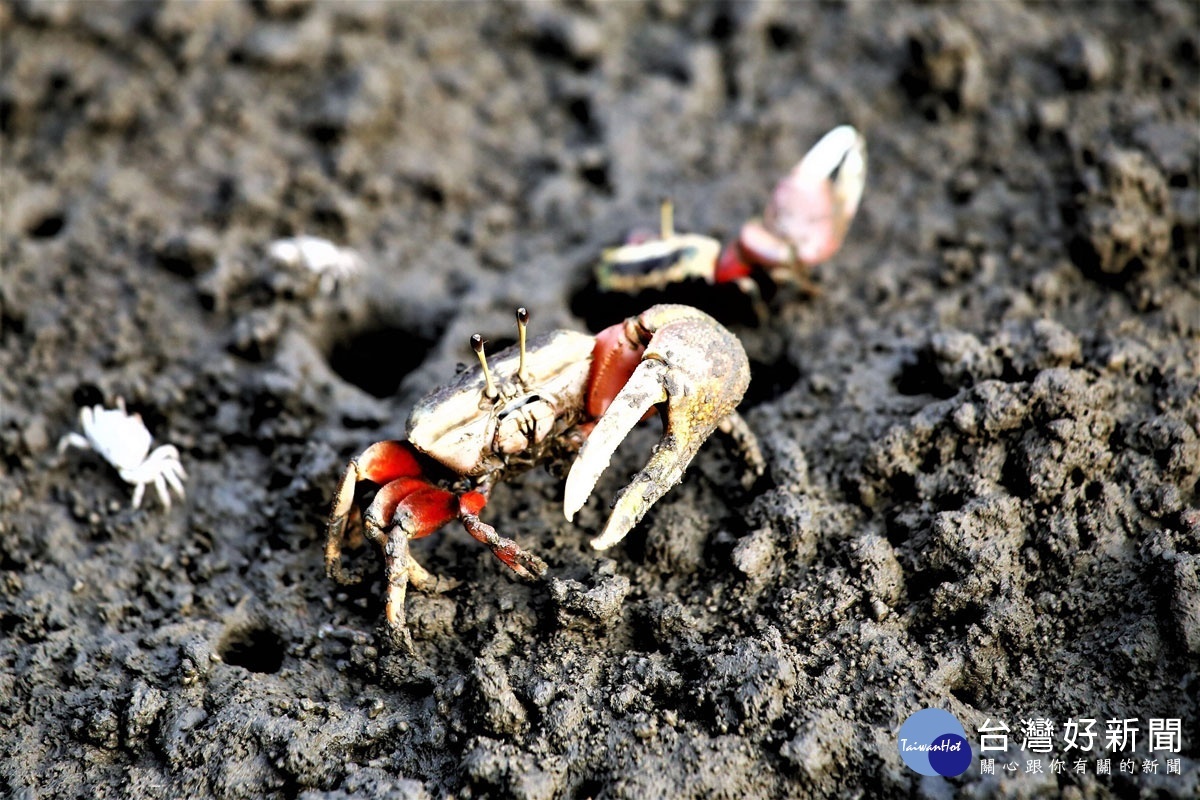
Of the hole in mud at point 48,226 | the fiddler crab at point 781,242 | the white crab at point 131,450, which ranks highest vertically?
the hole in mud at point 48,226

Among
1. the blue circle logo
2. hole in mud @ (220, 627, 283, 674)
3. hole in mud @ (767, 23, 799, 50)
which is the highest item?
hole in mud @ (767, 23, 799, 50)

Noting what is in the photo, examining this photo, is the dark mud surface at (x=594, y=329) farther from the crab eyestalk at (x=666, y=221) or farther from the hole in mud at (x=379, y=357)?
the crab eyestalk at (x=666, y=221)

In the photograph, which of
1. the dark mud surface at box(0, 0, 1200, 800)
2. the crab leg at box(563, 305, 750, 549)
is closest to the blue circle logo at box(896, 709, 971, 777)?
the dark mud surface at box(0, 0, 1200, 800)

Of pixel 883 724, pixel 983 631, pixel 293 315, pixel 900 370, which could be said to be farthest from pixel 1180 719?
pixel 293 315

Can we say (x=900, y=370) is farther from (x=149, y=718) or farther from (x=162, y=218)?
(x=162, y=218)

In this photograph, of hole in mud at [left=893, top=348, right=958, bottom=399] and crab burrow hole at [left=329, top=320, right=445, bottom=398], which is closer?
hole in mud at [left=893, top=348, right=958, bottom=399]

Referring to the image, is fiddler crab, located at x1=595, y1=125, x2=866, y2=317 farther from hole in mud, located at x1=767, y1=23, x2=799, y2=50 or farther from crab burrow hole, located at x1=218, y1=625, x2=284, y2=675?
crab burrow hole, located at x1=218, y1=625, x2=284, y2=675

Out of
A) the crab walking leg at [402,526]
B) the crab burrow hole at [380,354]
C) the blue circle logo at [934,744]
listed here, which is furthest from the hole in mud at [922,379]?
the crab burrow hole at [380,354]
